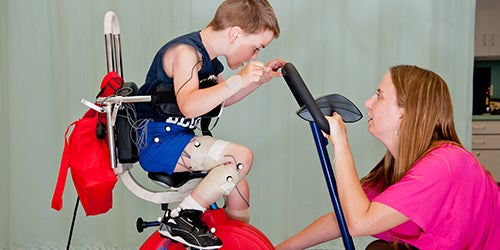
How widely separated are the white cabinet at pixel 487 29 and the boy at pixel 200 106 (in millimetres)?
3314

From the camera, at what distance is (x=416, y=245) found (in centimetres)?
122

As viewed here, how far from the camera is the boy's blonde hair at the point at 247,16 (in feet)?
4.37

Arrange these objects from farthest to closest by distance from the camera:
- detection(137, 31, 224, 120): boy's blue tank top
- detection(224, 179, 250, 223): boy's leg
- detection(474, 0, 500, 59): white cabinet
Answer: detection(474, 0, 500, 59): white cabinet
detection(224, 179, 250, 223): boy's leg
detection(137, 31, 224, 120): boy's blue tank top

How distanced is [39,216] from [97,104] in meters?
1.51

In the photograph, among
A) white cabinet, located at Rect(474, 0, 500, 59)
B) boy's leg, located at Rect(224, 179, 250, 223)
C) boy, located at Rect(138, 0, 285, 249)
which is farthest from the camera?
white cabinet, located at Rect(474, 0, 500, 59)

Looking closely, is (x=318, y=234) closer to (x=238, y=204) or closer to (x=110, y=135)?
(x=238, y=204)

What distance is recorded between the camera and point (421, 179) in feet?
3.65

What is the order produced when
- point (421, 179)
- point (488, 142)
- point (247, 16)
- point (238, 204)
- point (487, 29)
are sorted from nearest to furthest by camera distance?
1. point (421, 179)
2. point (247, 16)
3. point (238, 204)
4. point (488, 142)
5. point (487, 29)

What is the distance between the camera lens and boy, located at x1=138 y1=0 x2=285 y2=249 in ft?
3.98

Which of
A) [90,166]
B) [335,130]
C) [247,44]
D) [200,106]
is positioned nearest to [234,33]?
[247,44]

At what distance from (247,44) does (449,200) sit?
645 mm

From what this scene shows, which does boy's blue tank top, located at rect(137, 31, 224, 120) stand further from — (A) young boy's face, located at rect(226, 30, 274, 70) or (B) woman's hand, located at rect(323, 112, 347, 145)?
(B) woman's hand, located at rect(323, 112, 347, 145)

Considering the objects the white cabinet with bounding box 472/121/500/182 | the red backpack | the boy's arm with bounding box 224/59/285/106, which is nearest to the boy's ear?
the boy's arm with bounding box 224/59/285/106

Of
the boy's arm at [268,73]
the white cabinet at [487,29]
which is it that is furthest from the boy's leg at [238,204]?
the white cabinet at [487,29]
